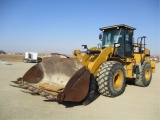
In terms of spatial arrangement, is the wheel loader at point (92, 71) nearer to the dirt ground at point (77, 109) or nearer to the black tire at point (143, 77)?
the black tire at point (143, 77)

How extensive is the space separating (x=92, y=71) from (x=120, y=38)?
99.7 inches

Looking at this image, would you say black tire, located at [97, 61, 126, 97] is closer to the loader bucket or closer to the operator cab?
the loader bucket

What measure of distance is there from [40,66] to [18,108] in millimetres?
2374

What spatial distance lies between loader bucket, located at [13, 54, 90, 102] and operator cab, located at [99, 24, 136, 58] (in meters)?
2.10

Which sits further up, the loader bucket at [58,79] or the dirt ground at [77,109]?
the loader bucket at [58,79]

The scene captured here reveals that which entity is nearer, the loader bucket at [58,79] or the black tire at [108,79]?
the loader bucket at [58,79]

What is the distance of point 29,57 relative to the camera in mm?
32875

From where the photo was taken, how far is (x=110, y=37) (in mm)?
8078

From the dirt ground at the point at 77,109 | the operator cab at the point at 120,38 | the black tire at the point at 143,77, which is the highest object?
the operator cab at the point at 120,38

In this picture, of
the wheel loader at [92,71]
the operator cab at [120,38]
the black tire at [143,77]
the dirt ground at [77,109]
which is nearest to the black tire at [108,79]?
the wheel loader at [92,71]

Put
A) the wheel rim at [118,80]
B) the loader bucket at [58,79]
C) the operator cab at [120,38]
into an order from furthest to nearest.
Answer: the operator cab at [120,38] < the wheel rim at [118,80] < the loader bucket at [58,79]

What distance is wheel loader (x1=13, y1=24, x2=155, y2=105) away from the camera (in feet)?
16.5

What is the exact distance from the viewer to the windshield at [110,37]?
25.6 feet

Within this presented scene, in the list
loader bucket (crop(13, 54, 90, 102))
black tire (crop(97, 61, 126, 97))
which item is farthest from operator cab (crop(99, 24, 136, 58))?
loader bucket (crop(13, 54, 90, 102))
